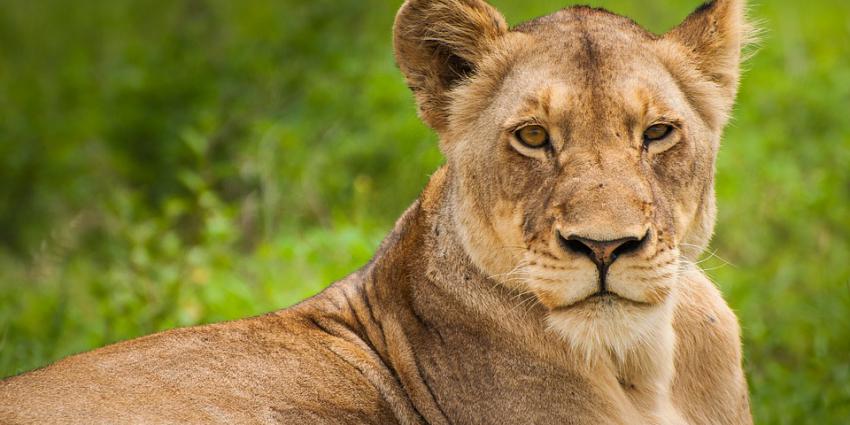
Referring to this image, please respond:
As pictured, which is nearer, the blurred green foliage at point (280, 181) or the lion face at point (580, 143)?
the lion face at point (580, 143)

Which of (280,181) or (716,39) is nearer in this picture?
(716,39)

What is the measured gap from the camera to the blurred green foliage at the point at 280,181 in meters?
6.53

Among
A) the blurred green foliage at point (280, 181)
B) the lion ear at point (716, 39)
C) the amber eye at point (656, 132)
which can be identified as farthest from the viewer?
the blurred green foliage at point (280, 181)

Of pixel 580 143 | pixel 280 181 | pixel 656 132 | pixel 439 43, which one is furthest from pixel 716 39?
pixel 280 181

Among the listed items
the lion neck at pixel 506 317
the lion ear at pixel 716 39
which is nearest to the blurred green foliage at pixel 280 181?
the lion ear at pixel 716 39

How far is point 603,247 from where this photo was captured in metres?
3.50

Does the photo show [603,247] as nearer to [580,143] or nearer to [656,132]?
[580,143]

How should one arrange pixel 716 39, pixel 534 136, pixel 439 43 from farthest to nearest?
1. pixel 439 43
2. pixel 716 39
3. pixel 534 136

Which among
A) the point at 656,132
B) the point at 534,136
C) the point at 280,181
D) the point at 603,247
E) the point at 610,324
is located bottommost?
the point at 610,324

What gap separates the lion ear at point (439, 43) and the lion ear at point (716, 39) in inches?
24.2

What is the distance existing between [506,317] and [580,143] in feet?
1.98

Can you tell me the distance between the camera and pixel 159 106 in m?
9.89

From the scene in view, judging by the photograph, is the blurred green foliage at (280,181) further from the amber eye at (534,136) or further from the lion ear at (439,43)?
the amber eye at (534,136)

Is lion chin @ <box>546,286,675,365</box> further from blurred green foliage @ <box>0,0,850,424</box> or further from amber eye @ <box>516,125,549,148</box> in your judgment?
blurred green foliage @ <box>0,0,850,424</box>
